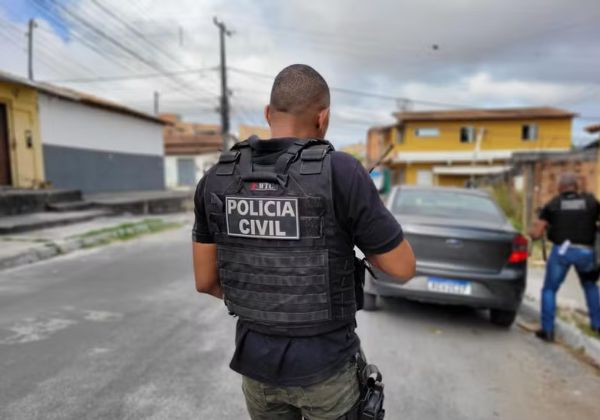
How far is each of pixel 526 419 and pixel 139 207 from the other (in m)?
13.7

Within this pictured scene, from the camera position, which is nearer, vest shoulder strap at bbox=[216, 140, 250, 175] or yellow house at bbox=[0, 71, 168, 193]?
vest shoulder strap at bbox=[216, 140, 250, 175]

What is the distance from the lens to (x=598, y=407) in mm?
3014

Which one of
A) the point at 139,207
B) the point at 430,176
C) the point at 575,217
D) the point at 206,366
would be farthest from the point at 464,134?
the point at 206,366

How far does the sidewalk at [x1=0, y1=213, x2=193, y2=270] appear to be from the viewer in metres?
7.22

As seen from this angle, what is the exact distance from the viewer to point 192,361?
350cm

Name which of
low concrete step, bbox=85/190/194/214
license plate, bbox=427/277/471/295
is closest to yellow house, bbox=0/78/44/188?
low concrete step, bbox=85/190/194/214

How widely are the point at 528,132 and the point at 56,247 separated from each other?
33.9 metres

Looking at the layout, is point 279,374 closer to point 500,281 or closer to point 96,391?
point 96,391

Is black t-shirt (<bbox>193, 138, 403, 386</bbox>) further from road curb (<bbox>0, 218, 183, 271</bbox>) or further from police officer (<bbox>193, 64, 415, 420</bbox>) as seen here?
road curb (<bbox>0, 218, 183, 271</bbox>)

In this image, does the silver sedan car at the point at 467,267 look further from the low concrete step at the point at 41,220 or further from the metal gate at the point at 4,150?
the metal gate at the point at 4,150

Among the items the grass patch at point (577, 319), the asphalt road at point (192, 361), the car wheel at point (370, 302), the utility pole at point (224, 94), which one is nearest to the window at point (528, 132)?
the utility pole at point (224, 94)

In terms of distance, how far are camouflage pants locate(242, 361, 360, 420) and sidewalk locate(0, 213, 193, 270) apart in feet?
21.9

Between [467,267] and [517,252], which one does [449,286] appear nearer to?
[467,267]

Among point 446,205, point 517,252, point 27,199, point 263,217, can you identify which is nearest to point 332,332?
point 263,217
